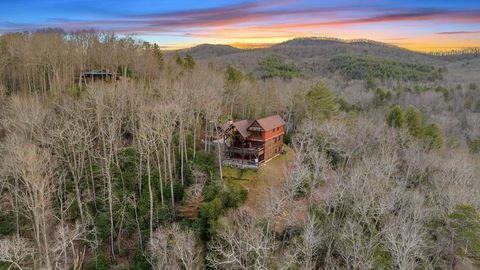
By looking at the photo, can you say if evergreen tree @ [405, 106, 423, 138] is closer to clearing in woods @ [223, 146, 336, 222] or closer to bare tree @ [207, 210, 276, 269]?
clearing in woods @ [223, 146, 336, 222]

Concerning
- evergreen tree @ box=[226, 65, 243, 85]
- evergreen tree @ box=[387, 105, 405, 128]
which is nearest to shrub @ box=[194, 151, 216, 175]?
evergreen tree @ box=[226, 65, 243, 85]

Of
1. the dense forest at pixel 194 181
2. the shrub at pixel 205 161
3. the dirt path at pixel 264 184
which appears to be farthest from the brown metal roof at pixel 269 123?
the shrub at pixel 205 161

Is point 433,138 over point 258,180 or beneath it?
over

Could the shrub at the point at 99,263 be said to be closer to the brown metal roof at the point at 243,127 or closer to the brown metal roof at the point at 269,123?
the brown metal roof at the point at 243,127

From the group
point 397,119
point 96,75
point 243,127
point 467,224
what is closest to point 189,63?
point 96,75

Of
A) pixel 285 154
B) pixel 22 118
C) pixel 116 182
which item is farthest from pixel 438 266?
pixel 22 118

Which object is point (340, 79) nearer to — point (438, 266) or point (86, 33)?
point (86, 33)

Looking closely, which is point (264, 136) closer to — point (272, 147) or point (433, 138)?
point (272, 147)
